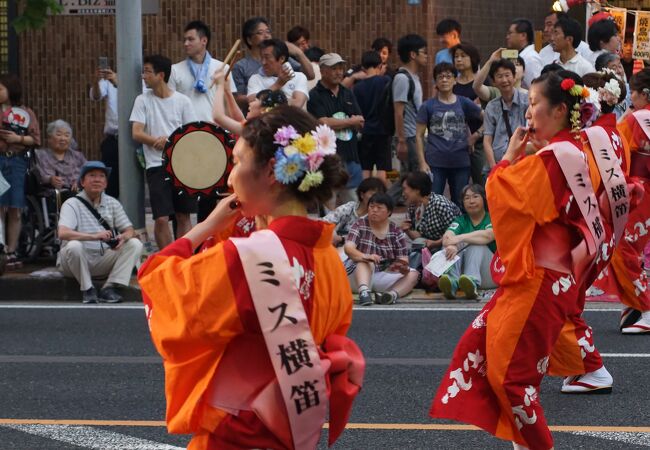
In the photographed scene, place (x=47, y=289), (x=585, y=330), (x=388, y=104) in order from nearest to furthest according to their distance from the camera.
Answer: (x=585, y=330)
(x=47, y=289)
(x=388, y=104)

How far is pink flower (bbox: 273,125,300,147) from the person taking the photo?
11.9 feet

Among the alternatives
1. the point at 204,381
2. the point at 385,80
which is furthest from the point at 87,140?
the point at 204,381

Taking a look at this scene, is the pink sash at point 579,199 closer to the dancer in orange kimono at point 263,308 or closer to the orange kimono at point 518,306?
the orange kimono at point 518,306

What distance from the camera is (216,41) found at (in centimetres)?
1744

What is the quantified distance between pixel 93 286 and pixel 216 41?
24.2 feet

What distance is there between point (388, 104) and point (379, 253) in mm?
2476

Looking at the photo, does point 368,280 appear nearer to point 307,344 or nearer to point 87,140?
point 307,344

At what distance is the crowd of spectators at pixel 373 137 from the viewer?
1062 centimetres

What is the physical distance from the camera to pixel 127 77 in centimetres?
1170

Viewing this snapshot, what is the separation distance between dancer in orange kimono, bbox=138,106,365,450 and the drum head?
5103mm

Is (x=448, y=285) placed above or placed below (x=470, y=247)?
below

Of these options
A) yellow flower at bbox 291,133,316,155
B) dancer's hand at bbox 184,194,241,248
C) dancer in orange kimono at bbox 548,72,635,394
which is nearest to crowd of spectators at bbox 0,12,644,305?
dancer in orange kimono at bbox 548,72,635,394

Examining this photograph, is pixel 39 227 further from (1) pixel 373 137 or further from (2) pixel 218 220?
(2) pixel 218 220

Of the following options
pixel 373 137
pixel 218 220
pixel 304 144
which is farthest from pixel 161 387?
pixel 373 137
